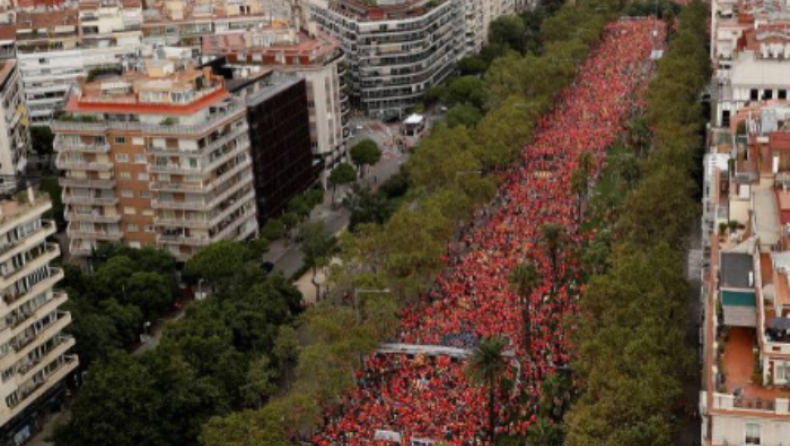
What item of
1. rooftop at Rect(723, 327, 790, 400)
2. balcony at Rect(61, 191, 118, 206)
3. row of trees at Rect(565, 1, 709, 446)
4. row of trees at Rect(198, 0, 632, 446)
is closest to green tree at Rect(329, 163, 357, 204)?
row of trees at Rect(198, 0, 632, 446)

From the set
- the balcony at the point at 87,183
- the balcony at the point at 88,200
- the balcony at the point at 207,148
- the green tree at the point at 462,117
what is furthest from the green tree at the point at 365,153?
the balcony at the point at 87,183

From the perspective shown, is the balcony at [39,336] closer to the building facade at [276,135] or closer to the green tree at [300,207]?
the building facade at [276,135]

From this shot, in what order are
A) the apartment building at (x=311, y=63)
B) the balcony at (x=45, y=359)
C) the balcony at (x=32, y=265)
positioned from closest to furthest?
the balcony at (x=32, y=265), the balcony at (x=45, y=359), the apartment building at (x=311, y=63)

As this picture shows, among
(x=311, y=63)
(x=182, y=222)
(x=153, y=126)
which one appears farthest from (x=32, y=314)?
(x=311, y=63)


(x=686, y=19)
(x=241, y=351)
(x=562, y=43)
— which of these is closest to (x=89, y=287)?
(x=241, y=351)

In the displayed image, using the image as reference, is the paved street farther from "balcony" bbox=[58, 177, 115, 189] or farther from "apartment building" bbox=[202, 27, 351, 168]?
"balcony" bbox=[58, 177, 115, 189]

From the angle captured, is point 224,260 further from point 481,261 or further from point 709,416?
point 709,416
